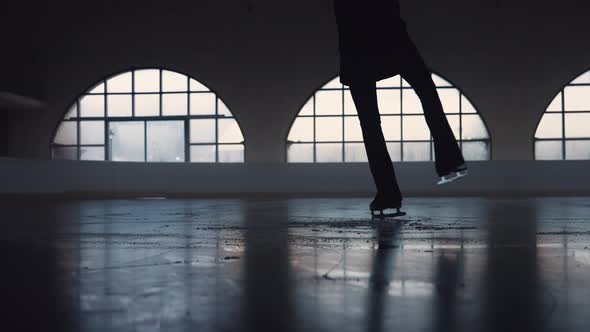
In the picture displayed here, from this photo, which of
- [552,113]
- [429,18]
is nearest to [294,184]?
[429,18]

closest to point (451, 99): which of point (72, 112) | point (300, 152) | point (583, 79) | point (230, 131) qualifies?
point (583, 79)

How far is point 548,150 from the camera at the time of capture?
2842cm

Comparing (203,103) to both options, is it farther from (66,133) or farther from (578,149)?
Result: (578,149)

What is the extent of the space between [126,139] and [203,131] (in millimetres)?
3681

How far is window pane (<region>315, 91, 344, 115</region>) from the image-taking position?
28828 millimetres

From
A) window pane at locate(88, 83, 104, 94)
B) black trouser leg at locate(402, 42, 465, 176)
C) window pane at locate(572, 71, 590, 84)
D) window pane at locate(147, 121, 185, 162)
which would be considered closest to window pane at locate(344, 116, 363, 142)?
window pane at locate(147, 121, 185, 162)

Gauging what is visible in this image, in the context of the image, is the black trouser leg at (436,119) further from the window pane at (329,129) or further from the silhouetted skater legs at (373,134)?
the window pane at (329,129)

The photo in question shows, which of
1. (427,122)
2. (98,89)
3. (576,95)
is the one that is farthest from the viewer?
(98,89)

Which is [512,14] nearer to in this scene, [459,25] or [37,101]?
[459,25]

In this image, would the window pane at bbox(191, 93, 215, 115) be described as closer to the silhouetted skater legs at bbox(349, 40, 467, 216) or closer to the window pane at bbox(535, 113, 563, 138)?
the window pane at bbox(535, 113, 563, 138)

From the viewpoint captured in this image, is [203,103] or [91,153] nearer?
[203,103]

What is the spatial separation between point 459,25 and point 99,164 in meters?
Result: 17.3

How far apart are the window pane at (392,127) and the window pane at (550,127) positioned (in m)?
5.69

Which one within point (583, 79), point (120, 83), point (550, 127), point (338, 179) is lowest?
point (338, 179)
